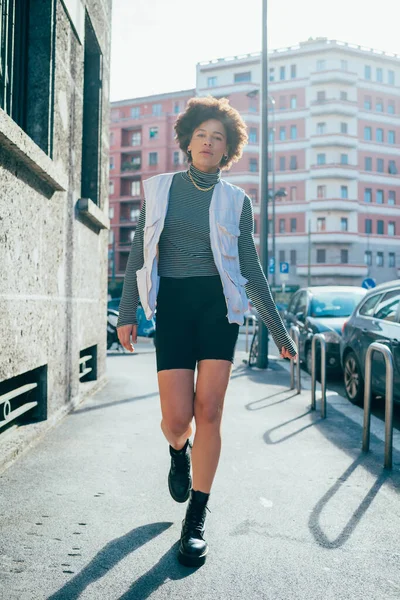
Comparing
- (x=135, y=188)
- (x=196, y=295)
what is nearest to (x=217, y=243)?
(x=196, y=295)

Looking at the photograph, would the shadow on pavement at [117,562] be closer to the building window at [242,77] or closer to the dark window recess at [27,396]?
the dark window recess at [27,396]

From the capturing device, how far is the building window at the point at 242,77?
57031mm

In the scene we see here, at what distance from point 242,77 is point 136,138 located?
13192mm

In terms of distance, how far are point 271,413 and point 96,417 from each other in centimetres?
182

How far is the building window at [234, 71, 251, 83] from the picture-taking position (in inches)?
2245

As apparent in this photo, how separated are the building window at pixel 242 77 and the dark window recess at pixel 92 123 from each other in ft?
173

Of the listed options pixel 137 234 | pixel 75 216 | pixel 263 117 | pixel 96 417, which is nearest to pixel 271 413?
pixel 96 417

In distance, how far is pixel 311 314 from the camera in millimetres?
10898

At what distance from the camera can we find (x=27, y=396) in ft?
15.5

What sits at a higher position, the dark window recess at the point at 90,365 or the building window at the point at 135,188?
the building window at the point at 135,188

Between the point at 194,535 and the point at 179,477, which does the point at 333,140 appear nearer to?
the point at 179,477

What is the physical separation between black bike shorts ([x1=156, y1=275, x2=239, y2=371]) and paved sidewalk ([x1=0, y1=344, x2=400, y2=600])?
0.86 metres

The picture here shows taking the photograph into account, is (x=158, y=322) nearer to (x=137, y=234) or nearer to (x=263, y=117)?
(x=137, y=234)

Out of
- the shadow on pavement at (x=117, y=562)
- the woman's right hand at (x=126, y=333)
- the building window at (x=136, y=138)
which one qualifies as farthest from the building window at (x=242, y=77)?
the shadow on pavement at (x=117, y=562)
